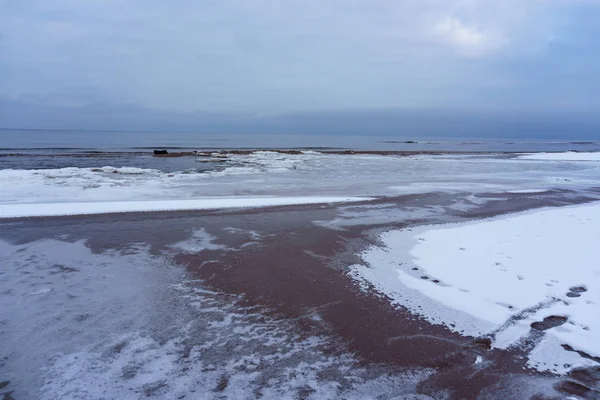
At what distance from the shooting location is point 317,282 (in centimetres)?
656

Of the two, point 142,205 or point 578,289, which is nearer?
point 578,289

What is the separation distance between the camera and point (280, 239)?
918 cm

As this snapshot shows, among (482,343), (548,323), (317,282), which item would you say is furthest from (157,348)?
(548,323)

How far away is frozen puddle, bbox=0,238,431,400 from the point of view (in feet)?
12.4

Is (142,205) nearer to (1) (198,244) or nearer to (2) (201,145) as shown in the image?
(1) (198,244)

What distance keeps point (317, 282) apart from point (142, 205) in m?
8.54

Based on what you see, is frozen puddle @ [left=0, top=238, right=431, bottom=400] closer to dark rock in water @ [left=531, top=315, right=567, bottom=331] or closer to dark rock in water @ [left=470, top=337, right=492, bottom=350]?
dark rock in water @ [left=470, top=337, right=492, bottom=350]

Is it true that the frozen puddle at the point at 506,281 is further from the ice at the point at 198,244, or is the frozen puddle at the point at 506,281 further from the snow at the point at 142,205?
the snow at the point at 142,205

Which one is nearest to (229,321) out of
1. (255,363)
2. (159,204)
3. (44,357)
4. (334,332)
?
(255,363)

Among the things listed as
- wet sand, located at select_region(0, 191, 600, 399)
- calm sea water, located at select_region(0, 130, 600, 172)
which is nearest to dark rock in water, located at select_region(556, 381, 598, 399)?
wet sand, located at select_region(0, 191, 600, 399)

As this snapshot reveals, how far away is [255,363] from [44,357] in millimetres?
2264

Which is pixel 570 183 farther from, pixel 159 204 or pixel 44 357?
pixel 44 357

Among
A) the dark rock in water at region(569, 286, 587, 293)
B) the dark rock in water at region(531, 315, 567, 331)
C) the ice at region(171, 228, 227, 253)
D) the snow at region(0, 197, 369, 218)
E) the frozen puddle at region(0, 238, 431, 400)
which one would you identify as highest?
the snow at region(0, 197, 369, 218)

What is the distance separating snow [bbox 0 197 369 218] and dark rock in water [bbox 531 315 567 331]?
30.7ft
